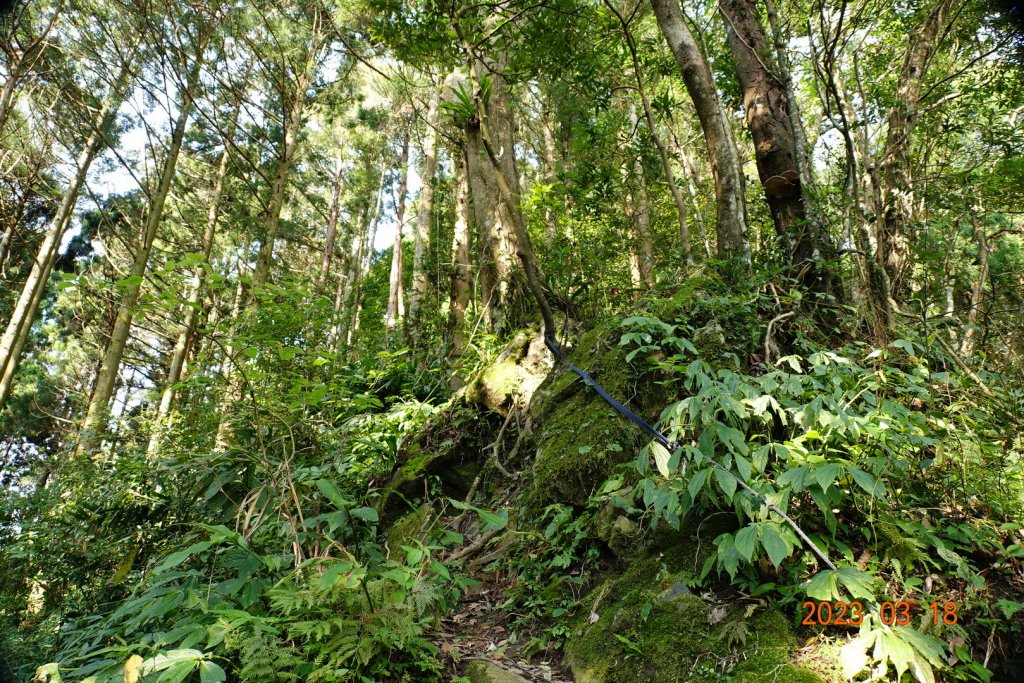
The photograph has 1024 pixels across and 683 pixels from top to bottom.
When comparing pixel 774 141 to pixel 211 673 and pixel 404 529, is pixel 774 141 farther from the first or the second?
pixel 211 673

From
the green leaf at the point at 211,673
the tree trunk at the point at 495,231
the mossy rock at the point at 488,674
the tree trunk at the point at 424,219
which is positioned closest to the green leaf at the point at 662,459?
the mossy rock at the point at 488,674

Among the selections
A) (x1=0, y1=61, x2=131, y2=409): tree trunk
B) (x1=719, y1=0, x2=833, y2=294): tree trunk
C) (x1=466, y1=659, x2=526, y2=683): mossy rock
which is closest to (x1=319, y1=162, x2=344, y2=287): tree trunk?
(x1=0, y1=61, x2=131, y2=409): tree trunk

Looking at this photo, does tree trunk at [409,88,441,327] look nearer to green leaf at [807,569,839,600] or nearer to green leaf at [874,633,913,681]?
green leaf at [807,569,839,600]

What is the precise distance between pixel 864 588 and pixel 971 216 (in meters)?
3.07

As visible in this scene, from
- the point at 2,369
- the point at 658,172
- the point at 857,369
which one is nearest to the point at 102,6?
the point at 2,369

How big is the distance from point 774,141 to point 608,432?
10.5 feet

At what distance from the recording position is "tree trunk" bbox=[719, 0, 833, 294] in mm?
4148

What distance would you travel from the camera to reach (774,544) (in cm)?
184

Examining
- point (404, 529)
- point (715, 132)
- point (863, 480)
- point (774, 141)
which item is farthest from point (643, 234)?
point (863, 480)

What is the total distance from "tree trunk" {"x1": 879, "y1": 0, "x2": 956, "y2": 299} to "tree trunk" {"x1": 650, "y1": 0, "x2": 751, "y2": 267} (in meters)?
1.07

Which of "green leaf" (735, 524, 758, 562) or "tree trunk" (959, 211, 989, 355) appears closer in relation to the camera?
"green leaf" (735, 524, 758, 562)

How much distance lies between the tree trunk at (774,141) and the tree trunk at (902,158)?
434 millimetres

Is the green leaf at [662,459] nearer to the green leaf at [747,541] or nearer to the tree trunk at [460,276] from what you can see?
the green leaf at [747,541]

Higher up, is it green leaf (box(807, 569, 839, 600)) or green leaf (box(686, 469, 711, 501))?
green leaf (box(686, 469, 711, 501))
